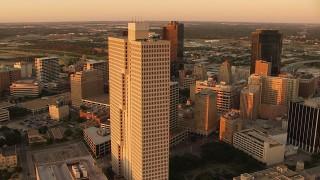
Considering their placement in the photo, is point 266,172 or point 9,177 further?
point 9,177

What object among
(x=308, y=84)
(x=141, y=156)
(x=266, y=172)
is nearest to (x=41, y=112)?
(x=141, y=156)

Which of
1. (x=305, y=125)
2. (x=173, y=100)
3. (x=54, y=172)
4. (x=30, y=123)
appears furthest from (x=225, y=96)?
(x=54, y=172)

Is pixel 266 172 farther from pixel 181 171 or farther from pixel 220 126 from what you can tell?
pixel 220 126

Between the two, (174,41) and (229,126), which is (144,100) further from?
(174,41)

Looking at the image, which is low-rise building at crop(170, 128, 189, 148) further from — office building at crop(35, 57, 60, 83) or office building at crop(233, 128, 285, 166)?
office building at crop(35, 57, 60, 83)

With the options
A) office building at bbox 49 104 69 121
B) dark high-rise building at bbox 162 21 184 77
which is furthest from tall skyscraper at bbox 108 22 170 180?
dark high-rise building at bbox 162 21 184 77

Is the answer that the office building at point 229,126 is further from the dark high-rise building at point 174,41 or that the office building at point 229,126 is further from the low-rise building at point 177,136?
the dark high-rise building at point 174,41

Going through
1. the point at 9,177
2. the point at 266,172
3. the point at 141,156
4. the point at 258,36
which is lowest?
the point at 9,177
